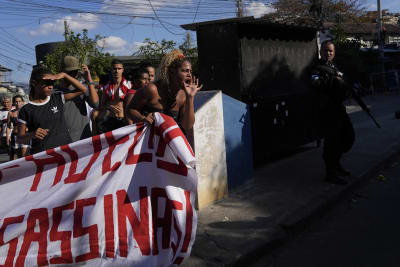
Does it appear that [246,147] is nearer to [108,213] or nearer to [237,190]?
[237,190]

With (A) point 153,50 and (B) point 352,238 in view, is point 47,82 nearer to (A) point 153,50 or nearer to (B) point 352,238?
(B) point 352,238

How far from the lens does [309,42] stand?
30.1 ft

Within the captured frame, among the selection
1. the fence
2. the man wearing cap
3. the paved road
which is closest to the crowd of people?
the man wearing cap

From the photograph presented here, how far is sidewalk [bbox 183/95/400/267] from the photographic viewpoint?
3.99 meters

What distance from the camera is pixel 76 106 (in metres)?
4.77

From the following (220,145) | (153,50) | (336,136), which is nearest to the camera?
(220,145)

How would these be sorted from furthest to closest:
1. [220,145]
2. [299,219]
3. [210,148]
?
[220,145] → [210,148] → [299,219]

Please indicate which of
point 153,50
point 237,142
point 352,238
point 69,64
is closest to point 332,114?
point 237,142

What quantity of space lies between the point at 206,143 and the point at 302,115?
12.0 feet

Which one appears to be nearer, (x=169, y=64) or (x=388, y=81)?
(x=169, y=64)

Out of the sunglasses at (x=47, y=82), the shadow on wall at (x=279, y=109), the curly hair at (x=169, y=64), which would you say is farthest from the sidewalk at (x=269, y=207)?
the sunglasses at (x=47, y=82)

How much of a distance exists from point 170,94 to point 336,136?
3212 mm

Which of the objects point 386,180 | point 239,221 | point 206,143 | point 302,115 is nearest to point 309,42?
point 302,115

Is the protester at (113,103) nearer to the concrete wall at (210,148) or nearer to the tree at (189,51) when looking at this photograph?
the concrete wall at (210,148)
